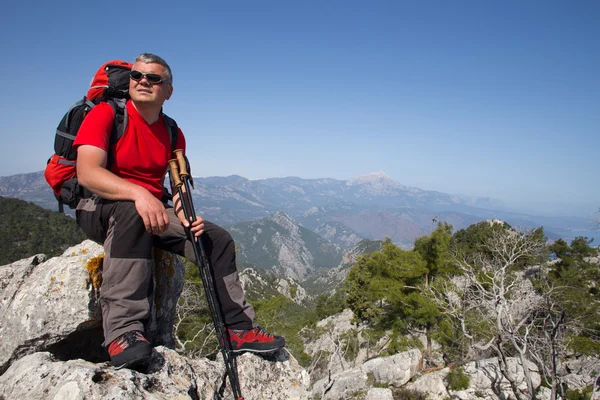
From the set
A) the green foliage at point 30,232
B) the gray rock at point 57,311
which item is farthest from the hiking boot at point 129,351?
the green foliage at point 30,232

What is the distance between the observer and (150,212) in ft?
9.57

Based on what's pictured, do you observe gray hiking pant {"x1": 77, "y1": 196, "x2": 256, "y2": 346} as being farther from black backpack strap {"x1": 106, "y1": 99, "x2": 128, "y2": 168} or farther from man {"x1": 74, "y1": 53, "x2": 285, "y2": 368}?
black backpack strap {"x1": 106, "y1": 99, "x2": 128, "y2": 168}

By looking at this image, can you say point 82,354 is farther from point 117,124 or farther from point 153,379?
point 117,124

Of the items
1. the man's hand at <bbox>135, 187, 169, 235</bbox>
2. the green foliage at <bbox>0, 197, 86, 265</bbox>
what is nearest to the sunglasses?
the man's hand at <bbox>135, 187, 169, 235</bbox>

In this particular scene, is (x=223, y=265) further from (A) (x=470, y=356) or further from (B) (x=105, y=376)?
(A) (x=470, y=356)

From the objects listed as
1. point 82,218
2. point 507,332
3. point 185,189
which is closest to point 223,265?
point 185,189

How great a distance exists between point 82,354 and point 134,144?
255 cm

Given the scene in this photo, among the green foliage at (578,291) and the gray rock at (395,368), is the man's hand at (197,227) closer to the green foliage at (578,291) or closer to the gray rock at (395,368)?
the green foliage at (578,291)

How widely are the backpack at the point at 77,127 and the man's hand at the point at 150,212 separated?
2.20 feet

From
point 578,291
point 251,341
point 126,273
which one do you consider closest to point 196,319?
point 251,341

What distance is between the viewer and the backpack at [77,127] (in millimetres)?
3248

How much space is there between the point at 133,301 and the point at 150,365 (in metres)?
0.59

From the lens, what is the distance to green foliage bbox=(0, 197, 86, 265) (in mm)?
63872

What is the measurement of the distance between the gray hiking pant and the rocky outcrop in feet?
1.16
